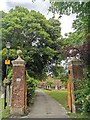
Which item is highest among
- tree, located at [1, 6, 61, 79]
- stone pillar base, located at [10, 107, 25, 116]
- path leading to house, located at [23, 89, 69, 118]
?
tree, located at [1, 6, 61, 79]

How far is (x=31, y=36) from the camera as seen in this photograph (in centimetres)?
2178

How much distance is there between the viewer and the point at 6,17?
22656 mm

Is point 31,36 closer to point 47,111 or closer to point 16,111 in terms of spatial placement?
point 47,111

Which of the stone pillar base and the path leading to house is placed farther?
the stone pillar base

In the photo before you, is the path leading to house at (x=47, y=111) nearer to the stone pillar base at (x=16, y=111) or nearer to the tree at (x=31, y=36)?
the stone pillar base at (x=16, y=111)

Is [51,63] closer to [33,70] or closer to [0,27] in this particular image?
[33,70]

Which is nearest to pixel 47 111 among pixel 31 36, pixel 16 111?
pixel 16 111

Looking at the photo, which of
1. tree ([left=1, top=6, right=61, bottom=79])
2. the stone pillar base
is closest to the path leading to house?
the stone pillar base

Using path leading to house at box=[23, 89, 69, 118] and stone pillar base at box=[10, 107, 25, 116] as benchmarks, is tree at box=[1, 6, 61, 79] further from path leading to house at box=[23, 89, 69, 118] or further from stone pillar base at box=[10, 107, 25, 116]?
stone pillar base at box=[10, 107, 25, 116]

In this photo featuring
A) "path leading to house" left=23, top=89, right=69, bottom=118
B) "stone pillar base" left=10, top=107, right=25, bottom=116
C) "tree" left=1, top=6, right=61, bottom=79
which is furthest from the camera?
"tree" left=1, top=6, right=61, bottom=79

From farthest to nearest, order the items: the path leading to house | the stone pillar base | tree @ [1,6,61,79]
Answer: tree @ [1,6,61,79], the stone pillar base, the path leading to house

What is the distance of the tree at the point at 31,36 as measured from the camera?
2125 centimetres

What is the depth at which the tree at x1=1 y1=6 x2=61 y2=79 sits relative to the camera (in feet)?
69.7

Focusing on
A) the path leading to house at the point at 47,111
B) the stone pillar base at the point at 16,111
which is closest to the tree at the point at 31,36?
the path leading to house at the point at 47,111
